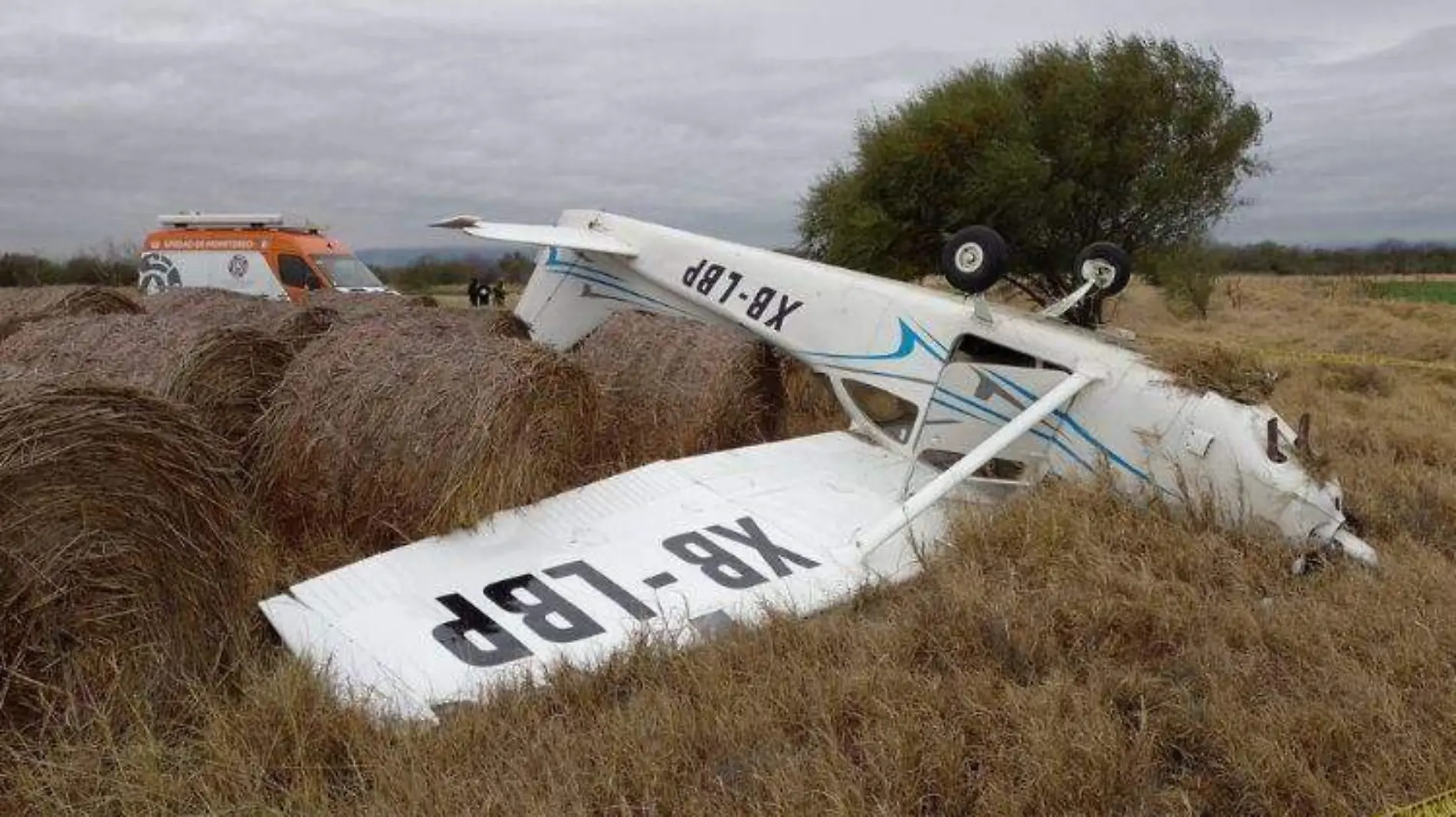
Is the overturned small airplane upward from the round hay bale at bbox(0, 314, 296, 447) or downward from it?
downward

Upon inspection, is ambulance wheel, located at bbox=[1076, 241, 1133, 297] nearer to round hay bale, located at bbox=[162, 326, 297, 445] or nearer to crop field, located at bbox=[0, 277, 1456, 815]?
crop field, located at bbox=[0, 277, 1456, 815]

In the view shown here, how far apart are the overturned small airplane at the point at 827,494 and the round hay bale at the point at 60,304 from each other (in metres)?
6.87

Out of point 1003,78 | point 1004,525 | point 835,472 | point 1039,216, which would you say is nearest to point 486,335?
point 835,472

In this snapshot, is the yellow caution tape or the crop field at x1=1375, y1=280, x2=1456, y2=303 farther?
the crop field at x1=1375, y1=280, x2=1456, y2=303

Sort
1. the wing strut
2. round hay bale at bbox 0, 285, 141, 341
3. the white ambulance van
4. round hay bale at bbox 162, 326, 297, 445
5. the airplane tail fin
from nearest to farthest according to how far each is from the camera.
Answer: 1. the wing strut
2. round hay bale at bbox 162, 326, 297, 445
3. the airplane tail fin
4. round hay bale at bbox 0, 285, 141, 341
5. the white ambulance van

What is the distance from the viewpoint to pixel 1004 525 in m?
5.32

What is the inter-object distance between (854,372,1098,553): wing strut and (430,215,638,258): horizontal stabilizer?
444 centimetres

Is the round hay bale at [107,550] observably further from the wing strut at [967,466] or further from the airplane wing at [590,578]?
the wing strut at [967,466]

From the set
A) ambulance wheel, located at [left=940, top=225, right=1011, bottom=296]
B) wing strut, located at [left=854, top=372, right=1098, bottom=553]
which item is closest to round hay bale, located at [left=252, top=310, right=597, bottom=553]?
wing strut, located at [left=854, top=372, right=1098, bottom=553]

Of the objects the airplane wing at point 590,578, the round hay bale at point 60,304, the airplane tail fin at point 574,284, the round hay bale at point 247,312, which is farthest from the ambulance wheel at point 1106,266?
the round hay bale at point 60,304

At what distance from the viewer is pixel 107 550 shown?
4.07m

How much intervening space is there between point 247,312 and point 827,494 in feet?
20.2

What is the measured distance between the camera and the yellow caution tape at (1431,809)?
2.83 m

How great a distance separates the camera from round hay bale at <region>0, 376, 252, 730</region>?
3.76 metres
